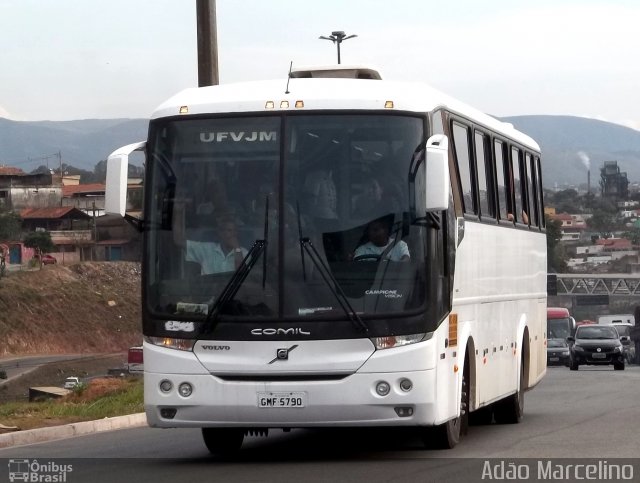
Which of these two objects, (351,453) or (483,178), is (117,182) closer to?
(351,453)

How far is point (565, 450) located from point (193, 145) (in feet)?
14.1

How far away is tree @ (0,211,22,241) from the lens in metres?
144

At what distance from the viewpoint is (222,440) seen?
46.4ft

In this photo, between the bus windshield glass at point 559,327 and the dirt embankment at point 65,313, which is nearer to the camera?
the bus windshield glass at point 559,327

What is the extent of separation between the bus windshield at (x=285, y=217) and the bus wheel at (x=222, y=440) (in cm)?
190

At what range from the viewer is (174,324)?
1254 cm

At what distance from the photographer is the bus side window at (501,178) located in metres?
16.4

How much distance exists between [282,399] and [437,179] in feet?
7.24

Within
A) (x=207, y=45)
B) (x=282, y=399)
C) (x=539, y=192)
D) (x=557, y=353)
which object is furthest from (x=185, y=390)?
(x=557, y=353)

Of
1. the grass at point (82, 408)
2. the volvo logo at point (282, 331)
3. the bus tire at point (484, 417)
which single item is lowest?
the grass at point (82, 408)

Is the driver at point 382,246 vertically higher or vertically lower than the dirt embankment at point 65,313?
higher

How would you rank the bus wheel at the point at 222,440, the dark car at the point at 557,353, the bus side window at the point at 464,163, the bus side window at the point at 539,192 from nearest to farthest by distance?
the bus wheel at the point at 222,440 < the bus side window at the point at 464,163 < the bus side window at the point at 539,192 < the dark car at the point at 557,353

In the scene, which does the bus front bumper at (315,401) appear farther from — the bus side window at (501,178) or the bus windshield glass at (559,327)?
the bus windshield glass at (559,327)

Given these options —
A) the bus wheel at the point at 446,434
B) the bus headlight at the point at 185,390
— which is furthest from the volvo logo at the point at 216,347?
the bus wheel at the point at 446,434
